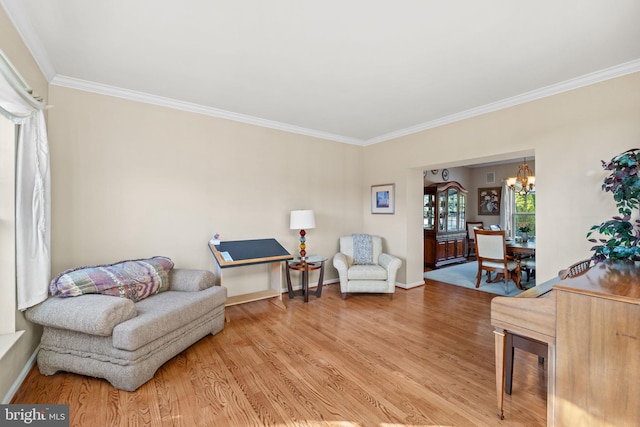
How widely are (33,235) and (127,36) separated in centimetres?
166

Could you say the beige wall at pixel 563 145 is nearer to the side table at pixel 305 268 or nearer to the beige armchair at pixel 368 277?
the beige armchair at pixel 368 277

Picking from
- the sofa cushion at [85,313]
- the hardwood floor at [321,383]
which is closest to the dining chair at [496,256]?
the hardwood floor at [321,383]

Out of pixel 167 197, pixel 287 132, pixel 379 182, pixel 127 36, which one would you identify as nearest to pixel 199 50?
pixel 127 36

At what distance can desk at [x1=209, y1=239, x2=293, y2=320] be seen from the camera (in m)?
3.22

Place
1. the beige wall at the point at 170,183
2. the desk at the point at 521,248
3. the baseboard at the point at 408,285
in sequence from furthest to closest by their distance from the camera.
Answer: the baseboard at the point at 408,285, the desk at the point at 521,248, the beige wall at the point at 170,183

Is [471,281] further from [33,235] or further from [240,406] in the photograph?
[33,235]

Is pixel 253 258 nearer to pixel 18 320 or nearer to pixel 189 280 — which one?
pixel 189 280

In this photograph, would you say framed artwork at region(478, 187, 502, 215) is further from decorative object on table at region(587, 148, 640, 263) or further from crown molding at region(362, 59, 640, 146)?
decorative object on table at region(587, 148, 640, 263)

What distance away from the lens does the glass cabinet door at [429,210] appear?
20.8ft

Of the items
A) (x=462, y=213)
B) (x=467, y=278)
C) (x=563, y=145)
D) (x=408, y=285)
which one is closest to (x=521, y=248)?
(x=467, y=278)

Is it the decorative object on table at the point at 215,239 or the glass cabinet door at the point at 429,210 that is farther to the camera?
the glass cabinet door at the point at 429,210

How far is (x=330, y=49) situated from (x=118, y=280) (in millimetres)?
2663

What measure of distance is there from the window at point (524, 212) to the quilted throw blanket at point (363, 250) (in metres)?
4.69

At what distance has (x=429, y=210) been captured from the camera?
21.0 feet
